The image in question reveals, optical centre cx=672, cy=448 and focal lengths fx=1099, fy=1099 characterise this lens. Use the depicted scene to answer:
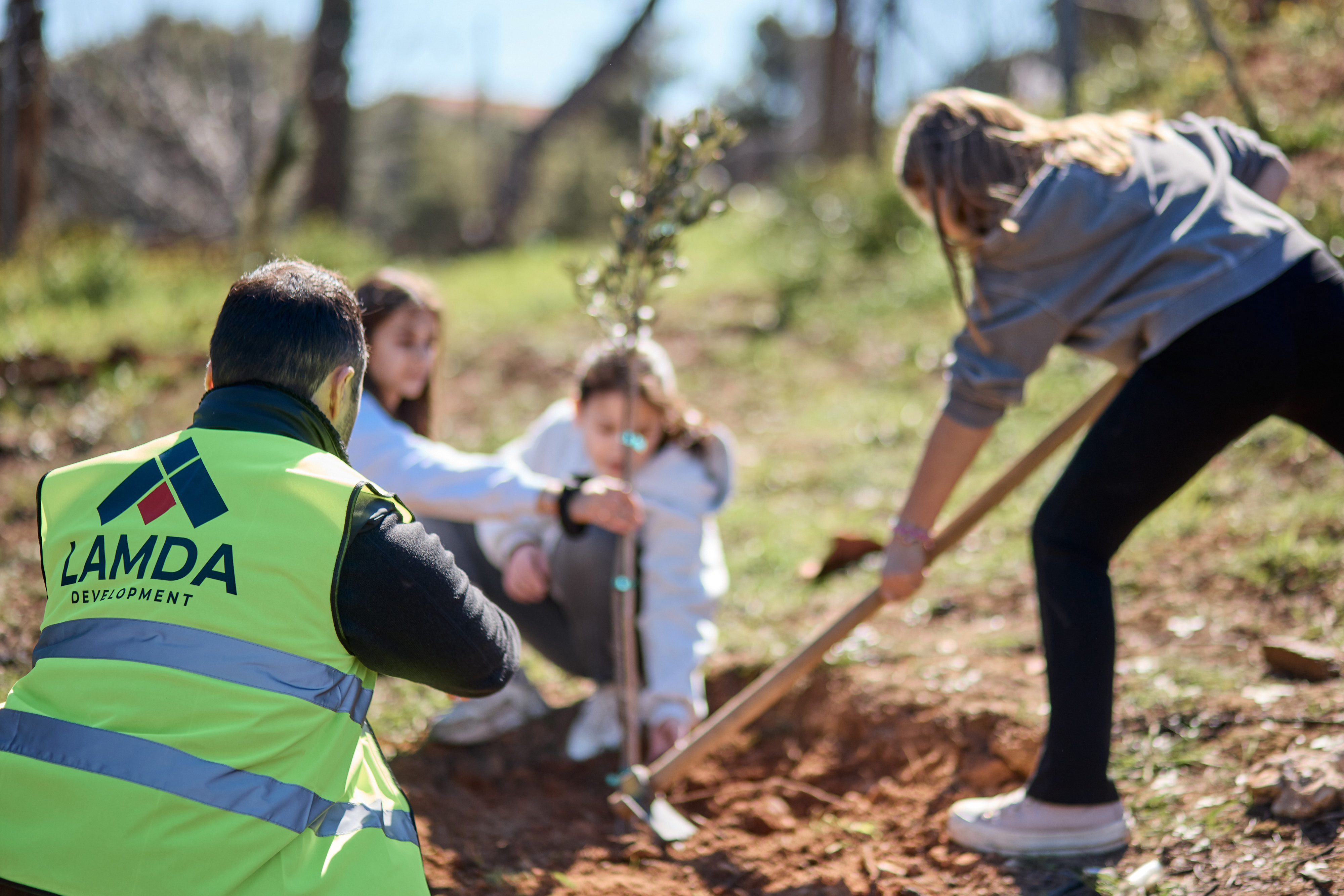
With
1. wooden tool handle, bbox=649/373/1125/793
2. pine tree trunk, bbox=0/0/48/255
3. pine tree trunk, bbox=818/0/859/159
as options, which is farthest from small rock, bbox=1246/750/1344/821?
pine tree trunk, bbox=818/0/859/159

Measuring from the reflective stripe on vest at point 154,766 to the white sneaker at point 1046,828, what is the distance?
5.00 feet

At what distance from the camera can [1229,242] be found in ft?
7.07

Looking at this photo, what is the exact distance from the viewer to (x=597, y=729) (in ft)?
10.3

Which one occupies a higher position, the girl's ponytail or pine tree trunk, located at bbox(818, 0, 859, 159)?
the girl's ponytail

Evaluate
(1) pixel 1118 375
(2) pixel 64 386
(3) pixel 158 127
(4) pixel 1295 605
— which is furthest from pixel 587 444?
(3) pixel 158 127

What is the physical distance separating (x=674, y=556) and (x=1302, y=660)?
5.29ft

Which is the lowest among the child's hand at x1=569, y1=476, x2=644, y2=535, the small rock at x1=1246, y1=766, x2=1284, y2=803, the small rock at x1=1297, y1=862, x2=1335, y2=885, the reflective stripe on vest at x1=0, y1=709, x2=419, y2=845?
the small rock at x1=1246, y1=766, x2=1284, y2=803

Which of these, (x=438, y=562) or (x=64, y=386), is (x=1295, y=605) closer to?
(x=438, y=562)

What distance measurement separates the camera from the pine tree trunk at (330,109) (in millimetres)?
10477

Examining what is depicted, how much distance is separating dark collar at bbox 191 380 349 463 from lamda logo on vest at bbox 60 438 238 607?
0.05 meters

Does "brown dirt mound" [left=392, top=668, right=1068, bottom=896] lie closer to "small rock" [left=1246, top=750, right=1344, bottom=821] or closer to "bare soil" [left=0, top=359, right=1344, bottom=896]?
"bare soil" [left=0, top=359, right=1344, bottom=896]

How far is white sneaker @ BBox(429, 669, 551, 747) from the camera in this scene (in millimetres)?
3162

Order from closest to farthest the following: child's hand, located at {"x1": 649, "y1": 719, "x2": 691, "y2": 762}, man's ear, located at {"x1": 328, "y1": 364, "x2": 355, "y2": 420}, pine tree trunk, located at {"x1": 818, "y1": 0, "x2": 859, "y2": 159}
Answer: man's ear, located at {"x1": 328, "y1": 364, "x2": 355, "y2": 420} < child's hand, located at {"x1": 649, "y1": 719, "x2": 691, "y2": 762} < pine tree trunk, located at {"x1": 818, "y1": 0, "x2": 859, "y2": 159}

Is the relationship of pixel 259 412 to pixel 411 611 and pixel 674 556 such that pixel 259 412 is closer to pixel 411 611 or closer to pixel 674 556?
pixel 411 611
